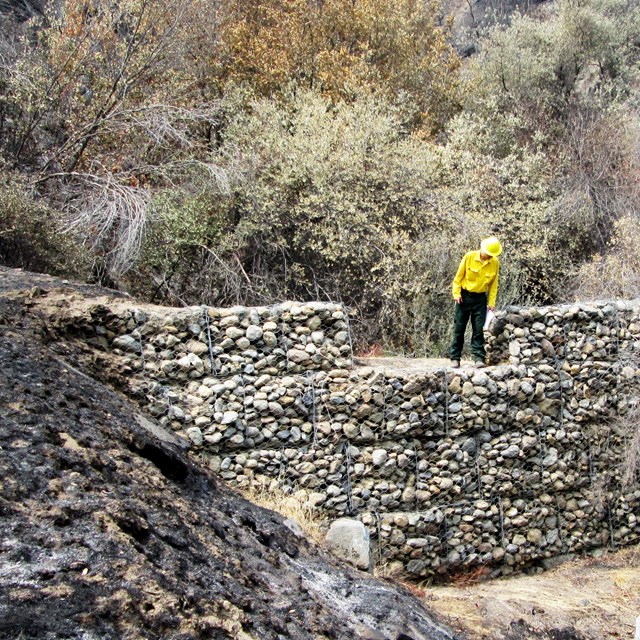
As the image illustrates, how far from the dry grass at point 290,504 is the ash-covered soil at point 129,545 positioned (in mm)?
1112

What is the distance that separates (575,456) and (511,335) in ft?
5.99

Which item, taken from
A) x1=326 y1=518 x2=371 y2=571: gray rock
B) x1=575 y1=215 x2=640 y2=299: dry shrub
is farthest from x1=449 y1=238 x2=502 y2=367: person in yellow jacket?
x1=575 y1=215 x2=640 y2=299: dry shrub

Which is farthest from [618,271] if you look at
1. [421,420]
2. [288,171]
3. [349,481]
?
[349,481]

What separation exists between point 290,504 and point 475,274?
11.9 ft

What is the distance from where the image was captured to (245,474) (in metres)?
7.98

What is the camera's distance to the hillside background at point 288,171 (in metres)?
12.9

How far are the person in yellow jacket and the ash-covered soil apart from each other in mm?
3997

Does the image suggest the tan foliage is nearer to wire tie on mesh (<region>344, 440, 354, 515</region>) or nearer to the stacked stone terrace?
the stacked stone terrace

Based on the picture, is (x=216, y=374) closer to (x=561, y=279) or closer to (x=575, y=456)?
(x=575, y=456)

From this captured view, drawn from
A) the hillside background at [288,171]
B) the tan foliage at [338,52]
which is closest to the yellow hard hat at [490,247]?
the hillside background at [288,171]

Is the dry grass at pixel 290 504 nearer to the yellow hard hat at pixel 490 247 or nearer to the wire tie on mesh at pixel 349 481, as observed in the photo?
the wire tie on mesh at pixel 349 481

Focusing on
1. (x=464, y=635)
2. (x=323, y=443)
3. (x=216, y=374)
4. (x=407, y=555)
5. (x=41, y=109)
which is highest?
(x=41, y=109)

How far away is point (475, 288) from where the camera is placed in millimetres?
9398

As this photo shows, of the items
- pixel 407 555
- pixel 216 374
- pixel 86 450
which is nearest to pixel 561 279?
pixel 407 555
